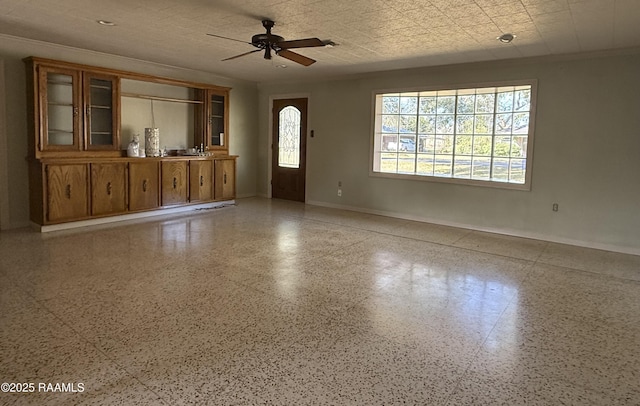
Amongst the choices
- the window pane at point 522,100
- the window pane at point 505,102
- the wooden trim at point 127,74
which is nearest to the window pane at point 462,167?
the window pane at point 505,102

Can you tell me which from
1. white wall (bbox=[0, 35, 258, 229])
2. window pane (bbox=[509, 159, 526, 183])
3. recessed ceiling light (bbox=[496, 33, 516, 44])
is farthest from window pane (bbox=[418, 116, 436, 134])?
white wall (bbox=[0, 35, 258, 229])

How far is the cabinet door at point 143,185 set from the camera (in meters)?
6.20

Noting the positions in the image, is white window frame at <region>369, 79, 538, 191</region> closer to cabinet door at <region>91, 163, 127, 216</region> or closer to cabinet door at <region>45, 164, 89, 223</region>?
cabinet door at <region>91, 163, 127, 216</region>

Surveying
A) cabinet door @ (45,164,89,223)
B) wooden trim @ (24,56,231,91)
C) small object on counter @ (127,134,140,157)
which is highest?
wooden trim @ (24,56,231,91)

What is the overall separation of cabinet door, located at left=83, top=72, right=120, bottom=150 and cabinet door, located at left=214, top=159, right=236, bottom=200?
184 cm

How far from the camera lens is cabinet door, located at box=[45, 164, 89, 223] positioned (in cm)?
533

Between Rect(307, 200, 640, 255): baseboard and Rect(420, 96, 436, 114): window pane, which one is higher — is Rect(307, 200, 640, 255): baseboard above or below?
below

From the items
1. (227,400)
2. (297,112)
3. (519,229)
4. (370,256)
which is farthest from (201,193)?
(227,400)

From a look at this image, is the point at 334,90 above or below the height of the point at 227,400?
above

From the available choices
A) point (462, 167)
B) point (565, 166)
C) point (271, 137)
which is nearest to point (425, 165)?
point (462, 167)

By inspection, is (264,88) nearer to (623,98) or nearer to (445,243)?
(445,243)

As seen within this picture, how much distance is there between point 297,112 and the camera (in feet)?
26.9

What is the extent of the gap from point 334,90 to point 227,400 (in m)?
6.34

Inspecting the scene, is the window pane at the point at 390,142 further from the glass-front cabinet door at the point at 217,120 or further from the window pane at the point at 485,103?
the glass-front cabinet door at the point at 217,120
